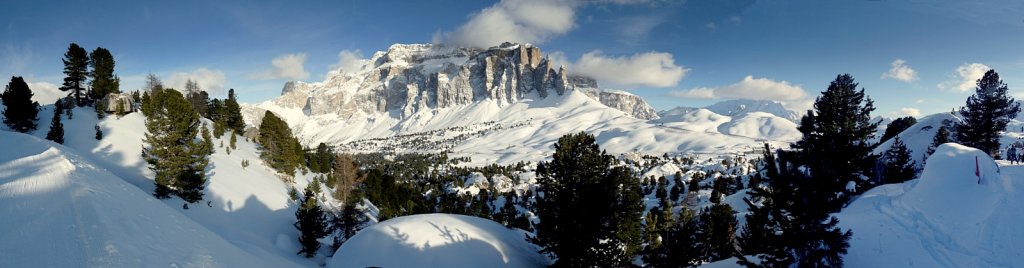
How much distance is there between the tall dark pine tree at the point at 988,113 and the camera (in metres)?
40.6

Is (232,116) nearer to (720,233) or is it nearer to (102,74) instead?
(102,74)

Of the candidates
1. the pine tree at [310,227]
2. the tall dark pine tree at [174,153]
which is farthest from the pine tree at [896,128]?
the tall dark pine tree at [174,153]

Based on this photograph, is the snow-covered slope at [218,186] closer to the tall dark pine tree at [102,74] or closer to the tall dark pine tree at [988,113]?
the tall dark pine tree at [102,74]

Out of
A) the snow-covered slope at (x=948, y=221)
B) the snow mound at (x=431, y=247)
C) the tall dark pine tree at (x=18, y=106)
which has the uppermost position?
the tall dark pine tree at (x=18, y=106)

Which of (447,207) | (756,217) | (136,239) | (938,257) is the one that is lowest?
(447,207)

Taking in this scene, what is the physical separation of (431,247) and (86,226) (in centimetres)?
1568

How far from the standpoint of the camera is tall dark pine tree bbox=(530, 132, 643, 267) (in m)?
20.6

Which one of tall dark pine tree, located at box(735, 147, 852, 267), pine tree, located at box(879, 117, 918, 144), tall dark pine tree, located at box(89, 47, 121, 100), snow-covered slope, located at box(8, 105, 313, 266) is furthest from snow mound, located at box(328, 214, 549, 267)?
pine tree, located at box(879, 117, 918, 144)

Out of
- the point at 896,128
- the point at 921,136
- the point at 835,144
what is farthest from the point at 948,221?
the point at 896,128

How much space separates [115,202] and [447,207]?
54.6 m

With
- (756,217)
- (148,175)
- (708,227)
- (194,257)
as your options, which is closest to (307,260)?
(148,175)

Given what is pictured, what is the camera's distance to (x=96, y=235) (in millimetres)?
7750

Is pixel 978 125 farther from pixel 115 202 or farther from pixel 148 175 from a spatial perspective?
pixel 148 175

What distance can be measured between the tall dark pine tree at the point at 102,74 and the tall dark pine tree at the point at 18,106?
13902mm
